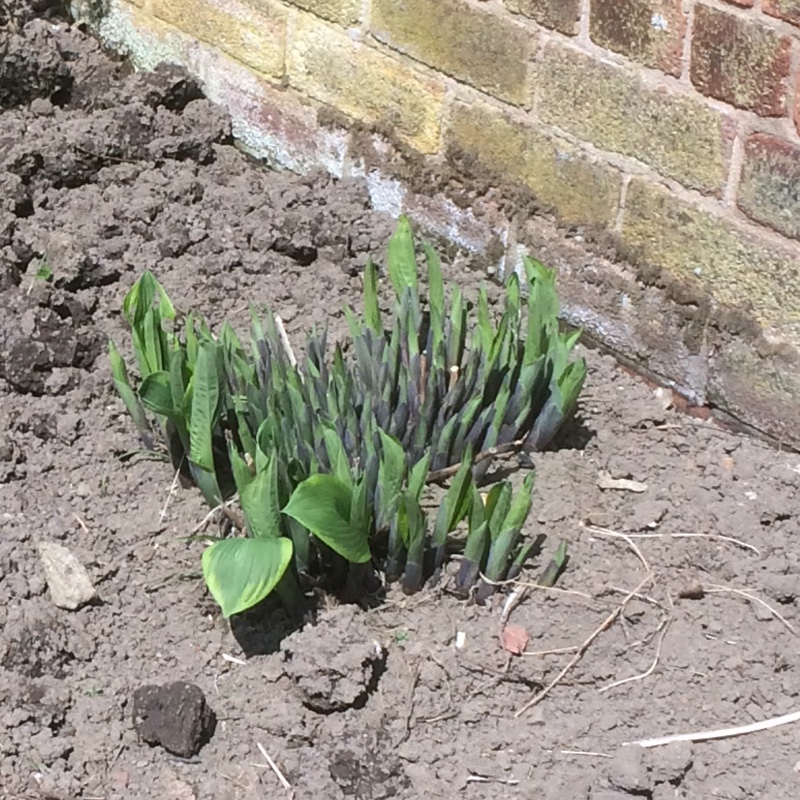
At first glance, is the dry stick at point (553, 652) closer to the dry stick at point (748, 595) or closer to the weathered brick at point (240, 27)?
the dry stick at point (748, 595)

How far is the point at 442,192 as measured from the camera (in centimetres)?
289

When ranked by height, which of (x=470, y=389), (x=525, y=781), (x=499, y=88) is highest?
(x=499, y=88)

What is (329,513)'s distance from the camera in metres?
1.91

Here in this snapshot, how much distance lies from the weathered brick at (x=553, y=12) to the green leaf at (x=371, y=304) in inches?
23.5

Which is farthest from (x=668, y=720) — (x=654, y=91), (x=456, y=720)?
(x=654, y=91)

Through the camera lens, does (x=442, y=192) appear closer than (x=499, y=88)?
No

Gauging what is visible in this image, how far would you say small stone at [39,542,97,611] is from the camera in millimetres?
2143

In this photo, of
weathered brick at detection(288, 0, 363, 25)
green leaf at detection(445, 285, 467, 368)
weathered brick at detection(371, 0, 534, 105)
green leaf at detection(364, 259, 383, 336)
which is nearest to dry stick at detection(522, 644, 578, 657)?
green leaf at detection(445, 285, 467, 368)

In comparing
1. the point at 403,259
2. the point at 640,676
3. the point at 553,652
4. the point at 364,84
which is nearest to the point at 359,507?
the point at 553,652

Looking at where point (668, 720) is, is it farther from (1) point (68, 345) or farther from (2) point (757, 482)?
(1) point (68, 345)

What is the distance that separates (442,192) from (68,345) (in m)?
0.89

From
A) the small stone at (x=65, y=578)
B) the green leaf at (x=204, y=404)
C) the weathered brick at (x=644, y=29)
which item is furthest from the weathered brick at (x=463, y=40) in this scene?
the small stone at (x=65, y=578)

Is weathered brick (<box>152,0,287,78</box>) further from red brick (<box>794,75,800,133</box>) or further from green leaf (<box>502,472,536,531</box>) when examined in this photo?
green leaf (<box>502,472,536,531</box>)

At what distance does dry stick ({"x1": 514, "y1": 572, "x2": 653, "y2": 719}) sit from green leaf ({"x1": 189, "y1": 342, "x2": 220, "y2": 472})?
66 centimetres
